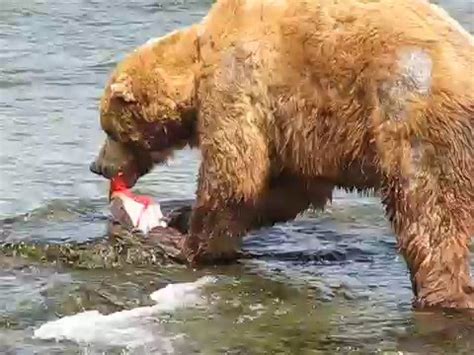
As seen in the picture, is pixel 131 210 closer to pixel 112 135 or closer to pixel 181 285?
pixel 112 135

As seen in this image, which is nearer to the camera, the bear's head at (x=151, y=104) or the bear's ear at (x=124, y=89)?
the bear's head at (x=151, y=104)

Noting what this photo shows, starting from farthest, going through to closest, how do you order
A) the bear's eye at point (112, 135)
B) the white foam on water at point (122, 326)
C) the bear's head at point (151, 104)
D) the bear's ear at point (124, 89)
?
the bear's eye at point (112, 135) → the bear's ear at point (124, 89) → the bear's head at point (151, 104) → the white foam on water at point (122, 326)

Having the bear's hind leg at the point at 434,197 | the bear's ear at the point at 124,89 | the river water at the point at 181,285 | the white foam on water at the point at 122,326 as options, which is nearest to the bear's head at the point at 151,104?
the bear's ear at the point at 124,89

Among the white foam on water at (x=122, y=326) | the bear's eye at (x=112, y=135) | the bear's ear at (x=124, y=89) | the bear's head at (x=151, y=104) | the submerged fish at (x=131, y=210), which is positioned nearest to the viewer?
the white foam on water at (x=122, y=326)

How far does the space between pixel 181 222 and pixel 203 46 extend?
1.19 meters

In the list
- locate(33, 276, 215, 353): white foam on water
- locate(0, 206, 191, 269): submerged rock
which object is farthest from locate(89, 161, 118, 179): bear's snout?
locate(33, 276, 215, 353): white foam on water

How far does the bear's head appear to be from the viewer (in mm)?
7684

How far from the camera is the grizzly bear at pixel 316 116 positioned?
6.81 meters

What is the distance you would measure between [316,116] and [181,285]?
3.65ft

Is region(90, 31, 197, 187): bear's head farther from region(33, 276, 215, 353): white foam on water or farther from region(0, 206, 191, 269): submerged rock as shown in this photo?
region(33, 276, 215, 353): white foam on water

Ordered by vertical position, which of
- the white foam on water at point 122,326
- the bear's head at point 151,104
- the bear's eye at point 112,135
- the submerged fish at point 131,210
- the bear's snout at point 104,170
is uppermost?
the bear's head at point 151,104

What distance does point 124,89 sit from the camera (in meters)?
7.84

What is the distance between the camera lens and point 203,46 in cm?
757

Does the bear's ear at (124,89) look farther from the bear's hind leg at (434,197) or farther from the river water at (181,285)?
the bear's hind leg at (434,197)
